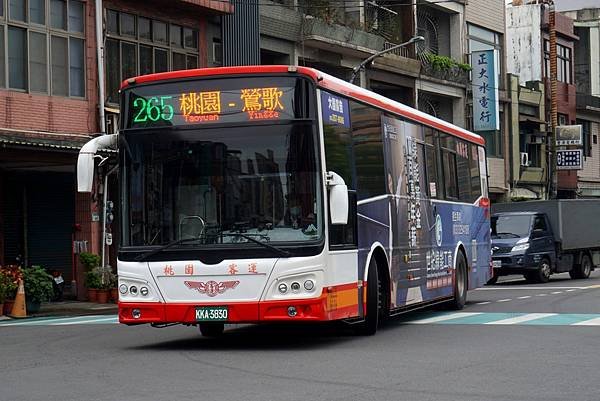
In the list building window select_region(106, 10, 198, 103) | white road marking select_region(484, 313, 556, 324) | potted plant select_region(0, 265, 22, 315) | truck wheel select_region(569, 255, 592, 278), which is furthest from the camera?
truck wheel select_region(569, 255, 592, 278)

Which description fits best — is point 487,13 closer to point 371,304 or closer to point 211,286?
point 371,304

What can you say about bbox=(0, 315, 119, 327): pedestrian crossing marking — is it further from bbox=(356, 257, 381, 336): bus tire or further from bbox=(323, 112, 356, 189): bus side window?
bbox=(323, 112, 356, 189): bus side window

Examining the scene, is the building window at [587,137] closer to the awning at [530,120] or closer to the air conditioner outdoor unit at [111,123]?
the awning at [530,120]

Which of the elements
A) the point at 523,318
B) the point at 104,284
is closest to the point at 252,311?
the point at 523,318

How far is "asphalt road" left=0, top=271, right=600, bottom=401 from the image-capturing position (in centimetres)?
1010

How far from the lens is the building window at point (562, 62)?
55.9 m

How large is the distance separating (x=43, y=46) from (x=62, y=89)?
1.18 meters

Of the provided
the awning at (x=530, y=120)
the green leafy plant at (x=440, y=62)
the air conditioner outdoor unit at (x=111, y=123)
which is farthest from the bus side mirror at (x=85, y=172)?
the awning at (x=530, y=120)

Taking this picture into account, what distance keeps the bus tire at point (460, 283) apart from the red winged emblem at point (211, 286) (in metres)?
7.90

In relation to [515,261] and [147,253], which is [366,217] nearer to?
[147,253]

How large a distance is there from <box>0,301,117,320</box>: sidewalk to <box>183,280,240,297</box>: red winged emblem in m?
10.6

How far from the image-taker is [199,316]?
13438 millimetres

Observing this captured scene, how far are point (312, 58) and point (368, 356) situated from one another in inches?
961

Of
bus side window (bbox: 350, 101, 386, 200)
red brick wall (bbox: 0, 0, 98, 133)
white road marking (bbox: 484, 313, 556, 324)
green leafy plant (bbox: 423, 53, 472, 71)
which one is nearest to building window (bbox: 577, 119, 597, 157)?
green leafy plant (bbox: 423, 53, 472, 71)
